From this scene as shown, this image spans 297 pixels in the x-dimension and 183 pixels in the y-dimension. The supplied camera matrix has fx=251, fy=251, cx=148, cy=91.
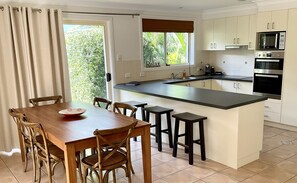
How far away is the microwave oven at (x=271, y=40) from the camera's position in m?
4.51

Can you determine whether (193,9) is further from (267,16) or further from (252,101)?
(252,101)

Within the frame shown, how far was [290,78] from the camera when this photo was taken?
448 centimetres

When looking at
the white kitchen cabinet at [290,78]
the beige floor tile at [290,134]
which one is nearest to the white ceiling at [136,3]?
the white kitchen cabinet at [290,78]

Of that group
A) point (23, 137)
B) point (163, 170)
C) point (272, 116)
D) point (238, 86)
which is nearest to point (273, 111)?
point (272, 116)

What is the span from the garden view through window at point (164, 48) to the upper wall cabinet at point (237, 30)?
3.33ft

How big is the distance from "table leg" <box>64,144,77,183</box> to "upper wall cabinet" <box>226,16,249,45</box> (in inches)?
175

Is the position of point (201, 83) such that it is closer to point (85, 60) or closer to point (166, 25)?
point (166, 25)

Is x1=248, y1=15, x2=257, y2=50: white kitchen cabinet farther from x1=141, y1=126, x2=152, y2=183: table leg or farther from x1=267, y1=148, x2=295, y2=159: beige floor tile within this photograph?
x1=141, y1=126, x2=152, y2=183: table leg

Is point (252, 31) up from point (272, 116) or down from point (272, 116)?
up

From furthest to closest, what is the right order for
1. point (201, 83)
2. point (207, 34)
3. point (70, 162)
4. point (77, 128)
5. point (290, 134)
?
point (207, 34) < point (201, 83) < point (290, 134) < point (77, 128) < point (70, 162)

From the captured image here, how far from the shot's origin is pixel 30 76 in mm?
3949

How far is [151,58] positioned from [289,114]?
293cm

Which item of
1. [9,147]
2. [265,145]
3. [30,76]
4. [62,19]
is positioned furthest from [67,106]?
[265,145]

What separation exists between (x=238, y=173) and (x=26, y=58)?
3.48m
